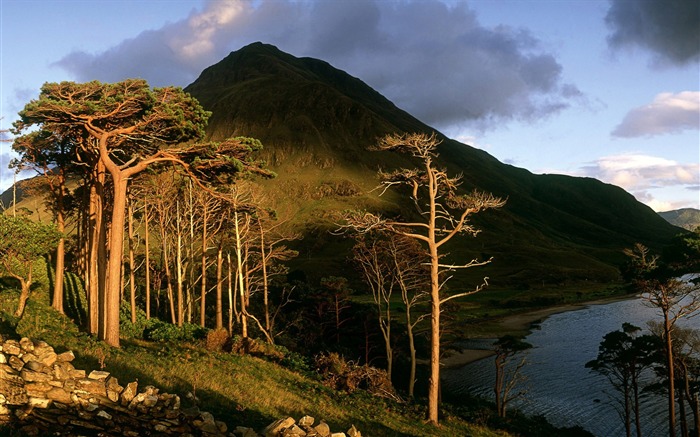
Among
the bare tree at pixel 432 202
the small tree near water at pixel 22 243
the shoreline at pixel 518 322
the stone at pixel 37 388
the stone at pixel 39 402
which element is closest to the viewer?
the stone at pixel 39 402

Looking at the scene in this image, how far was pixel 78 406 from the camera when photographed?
10453 mm

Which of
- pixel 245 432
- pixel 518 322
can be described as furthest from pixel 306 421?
pixel 518 322

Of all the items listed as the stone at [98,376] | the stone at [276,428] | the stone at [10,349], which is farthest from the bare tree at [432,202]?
the stone at [10,349]

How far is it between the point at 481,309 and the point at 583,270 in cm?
8880

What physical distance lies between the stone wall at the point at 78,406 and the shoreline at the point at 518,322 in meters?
48.8

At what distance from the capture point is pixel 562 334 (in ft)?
262

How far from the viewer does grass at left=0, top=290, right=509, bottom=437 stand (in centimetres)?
1485

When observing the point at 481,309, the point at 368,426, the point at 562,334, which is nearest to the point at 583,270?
the point at 481,309

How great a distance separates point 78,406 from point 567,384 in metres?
50.2

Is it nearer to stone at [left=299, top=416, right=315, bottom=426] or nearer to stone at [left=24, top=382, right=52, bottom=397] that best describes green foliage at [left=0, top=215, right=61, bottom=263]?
stone at [left=24, top=382, right=52, bottom=397]

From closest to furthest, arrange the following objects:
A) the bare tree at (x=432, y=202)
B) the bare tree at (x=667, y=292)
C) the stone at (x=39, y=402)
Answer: the stone at (x=39, y=402) → the bare tree at (x=432, y=202) → the bare tree at (x=667, y=292)

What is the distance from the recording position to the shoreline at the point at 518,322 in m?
63.8

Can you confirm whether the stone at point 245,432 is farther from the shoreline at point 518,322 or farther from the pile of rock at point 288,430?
the shoreline at point 518,322

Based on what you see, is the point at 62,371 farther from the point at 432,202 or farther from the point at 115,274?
the point at 432,202
